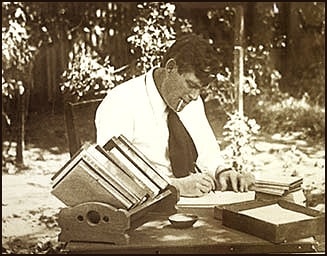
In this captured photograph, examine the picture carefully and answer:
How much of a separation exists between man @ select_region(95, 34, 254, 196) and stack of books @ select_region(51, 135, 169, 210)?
0.22 ft

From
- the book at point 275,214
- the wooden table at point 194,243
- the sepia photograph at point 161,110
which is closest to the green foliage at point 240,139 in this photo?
the sepia photograph at point 161,110

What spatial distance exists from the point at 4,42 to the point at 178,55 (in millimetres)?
653

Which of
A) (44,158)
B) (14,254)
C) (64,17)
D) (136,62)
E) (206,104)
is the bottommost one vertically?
(14,254)

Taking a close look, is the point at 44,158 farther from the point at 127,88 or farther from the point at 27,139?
the point at 127,88

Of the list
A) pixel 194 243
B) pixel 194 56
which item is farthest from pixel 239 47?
pixel 194 243

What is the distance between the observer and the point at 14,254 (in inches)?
97.2

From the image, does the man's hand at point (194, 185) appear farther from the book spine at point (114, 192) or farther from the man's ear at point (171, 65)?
the man's ear at point (171, 65)

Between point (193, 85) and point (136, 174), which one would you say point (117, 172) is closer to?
point (136, 174)

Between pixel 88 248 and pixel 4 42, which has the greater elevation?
pixel 4 42

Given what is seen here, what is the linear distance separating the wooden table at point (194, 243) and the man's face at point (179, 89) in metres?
0.48

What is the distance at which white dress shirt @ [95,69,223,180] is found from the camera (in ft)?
7.78

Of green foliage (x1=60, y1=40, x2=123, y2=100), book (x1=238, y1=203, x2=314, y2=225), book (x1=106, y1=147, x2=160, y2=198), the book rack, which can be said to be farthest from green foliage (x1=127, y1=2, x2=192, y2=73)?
book (x1=238, y1=203, x2=314, y2=225)

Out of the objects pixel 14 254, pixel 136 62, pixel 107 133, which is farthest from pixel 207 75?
pixel 14 254

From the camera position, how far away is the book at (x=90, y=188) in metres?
2.26
